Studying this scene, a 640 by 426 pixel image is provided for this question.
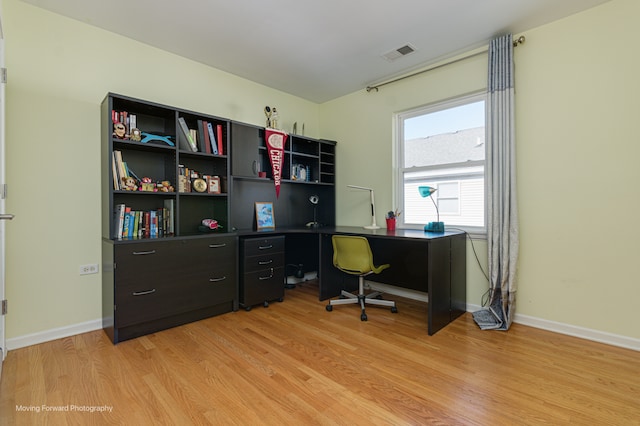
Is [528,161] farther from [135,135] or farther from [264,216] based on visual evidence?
[135,135]

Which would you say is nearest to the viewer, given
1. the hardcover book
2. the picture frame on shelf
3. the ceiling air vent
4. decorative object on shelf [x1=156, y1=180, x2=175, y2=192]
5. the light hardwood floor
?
the light hardwood floor

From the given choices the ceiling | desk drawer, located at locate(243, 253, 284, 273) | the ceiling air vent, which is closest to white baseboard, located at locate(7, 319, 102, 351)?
desk drawer, located at locate(243, 253, 284, 273)

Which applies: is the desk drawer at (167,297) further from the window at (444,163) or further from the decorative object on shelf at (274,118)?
the window at (444,163)

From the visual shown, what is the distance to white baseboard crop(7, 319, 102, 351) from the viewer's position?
2205mm

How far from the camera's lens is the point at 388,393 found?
169 centimetres

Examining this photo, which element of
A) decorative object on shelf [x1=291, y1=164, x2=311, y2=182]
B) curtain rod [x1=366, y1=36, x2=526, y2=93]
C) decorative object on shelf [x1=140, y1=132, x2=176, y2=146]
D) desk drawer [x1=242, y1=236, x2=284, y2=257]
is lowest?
desk drawer [x1=242, y1=236, x2=284, y2=257]

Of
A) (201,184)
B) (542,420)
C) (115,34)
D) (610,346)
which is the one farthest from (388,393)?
(115,34)

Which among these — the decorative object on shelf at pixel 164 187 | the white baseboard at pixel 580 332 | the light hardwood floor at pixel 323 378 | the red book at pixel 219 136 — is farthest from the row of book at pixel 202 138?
the white baseboard at pixel 580 332

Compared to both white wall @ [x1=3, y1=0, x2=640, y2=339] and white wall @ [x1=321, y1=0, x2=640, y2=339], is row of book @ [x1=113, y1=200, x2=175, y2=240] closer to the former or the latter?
white wall @ [x1=3, y1=0, x2=640, y2=339]

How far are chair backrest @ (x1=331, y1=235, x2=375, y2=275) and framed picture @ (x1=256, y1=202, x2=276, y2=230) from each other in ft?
3.45

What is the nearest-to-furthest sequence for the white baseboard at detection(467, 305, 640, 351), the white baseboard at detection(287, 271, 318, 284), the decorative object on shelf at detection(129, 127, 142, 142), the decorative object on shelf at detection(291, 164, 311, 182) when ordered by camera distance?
the white baseboard at detection(467, 305, 640, 351) < the decorative object on shelf at detection(129, 127, 142, 142) < the decorative object on shelf at detection(291, 164, 311, 182) < the white baseboard at detection(287, 271, 318, 284)

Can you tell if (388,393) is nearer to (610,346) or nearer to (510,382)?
(510,382)

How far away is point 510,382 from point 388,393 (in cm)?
75

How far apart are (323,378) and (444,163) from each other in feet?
8.17
